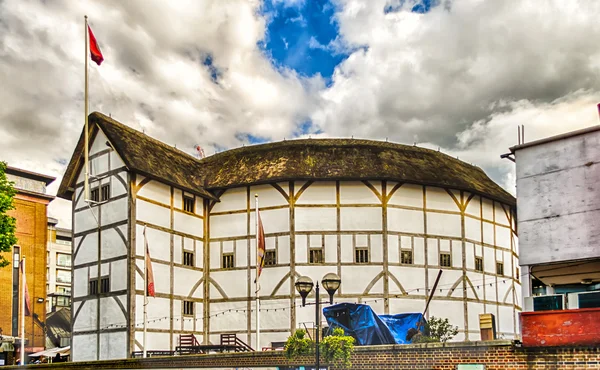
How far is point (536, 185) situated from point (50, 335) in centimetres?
5175

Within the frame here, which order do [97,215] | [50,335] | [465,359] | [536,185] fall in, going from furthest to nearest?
[50,335] < [97,215] < [536,185] < [465,359]

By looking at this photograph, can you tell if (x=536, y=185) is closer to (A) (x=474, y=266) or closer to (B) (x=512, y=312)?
(A) (x=474, y=266)

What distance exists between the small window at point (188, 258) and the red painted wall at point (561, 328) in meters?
25.9

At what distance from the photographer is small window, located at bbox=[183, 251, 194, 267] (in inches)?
1612

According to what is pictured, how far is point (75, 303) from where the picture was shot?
4006 cm

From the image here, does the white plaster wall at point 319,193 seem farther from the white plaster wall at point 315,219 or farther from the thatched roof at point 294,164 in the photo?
the thatched roof at point 294,164

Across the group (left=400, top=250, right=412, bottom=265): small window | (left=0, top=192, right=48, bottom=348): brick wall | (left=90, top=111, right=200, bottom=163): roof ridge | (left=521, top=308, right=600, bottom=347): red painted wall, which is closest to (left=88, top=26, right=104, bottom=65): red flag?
(left=90, top=111, right=200, bottom=163): roof ridge

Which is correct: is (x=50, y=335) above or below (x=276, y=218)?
below

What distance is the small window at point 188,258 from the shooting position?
40938 mm

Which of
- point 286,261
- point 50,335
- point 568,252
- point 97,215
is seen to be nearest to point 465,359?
point 568,252

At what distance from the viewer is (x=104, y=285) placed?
126ft

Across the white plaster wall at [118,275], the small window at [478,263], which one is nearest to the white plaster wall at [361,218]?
the small window at [478,263]

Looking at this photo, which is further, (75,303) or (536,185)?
(75,303)

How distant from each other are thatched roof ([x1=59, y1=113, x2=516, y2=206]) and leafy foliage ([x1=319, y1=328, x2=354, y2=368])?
20.0 metres
